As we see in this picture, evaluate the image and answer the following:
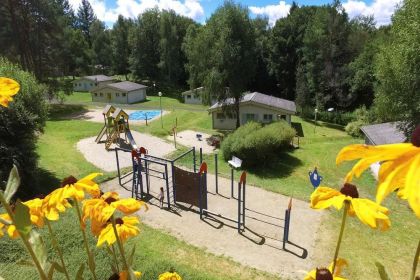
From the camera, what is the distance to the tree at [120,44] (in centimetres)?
5984

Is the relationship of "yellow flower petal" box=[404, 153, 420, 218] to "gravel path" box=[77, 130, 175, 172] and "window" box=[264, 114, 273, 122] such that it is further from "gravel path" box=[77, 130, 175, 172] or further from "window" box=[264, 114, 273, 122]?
"window" box=[264, 114, 273, 122]

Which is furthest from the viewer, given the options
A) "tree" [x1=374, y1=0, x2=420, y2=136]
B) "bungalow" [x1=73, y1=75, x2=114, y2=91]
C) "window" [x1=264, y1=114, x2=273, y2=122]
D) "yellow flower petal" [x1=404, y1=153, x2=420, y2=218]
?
"bungalow" [x1=73, y1=75, x2=114, y2=91]

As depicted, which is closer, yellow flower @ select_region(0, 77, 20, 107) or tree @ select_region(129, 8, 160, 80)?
yellow flower @ select_region(0, 77, 20, 107)

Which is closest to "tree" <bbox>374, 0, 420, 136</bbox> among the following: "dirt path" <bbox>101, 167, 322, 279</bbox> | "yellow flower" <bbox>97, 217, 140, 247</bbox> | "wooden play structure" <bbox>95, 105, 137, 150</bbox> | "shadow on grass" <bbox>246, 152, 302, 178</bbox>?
"shadow on grass" <bbox>246, 152, 302, 178</bbox>

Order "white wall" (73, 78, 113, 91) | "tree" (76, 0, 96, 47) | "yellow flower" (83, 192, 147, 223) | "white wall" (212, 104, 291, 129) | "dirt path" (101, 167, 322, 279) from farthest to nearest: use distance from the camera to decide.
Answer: "tree" (76, 0, 96, 47) → "white wall" (73, 78, 113, 91) → "white wall" (212, 104, 291, 129) → "dirt path" (101, 167, 322, 279) → "yellow flower" (83, 192, 147, 223)

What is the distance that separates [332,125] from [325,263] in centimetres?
2796

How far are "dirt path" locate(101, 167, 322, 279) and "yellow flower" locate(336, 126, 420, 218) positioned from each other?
328 inches

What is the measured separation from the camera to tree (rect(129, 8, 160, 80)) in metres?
54.1

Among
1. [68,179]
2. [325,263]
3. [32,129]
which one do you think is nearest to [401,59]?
[325,263]

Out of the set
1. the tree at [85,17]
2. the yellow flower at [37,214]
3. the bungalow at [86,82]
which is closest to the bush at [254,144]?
the yellow flower at [37,214]

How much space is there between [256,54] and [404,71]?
1151cm

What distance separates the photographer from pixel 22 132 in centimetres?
1243

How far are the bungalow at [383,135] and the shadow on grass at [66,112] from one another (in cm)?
2404

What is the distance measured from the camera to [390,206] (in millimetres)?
12734
